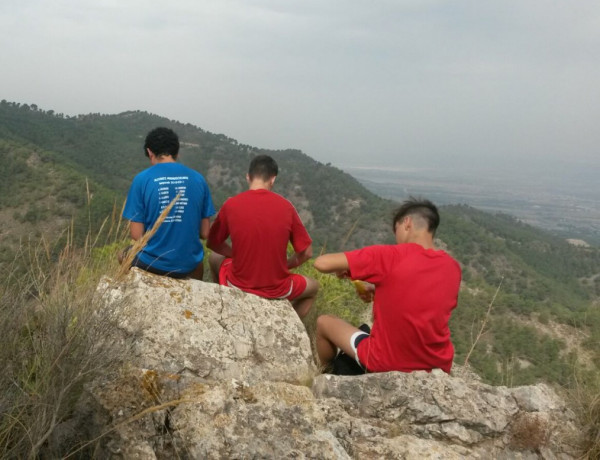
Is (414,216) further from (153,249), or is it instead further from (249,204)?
(153,249)

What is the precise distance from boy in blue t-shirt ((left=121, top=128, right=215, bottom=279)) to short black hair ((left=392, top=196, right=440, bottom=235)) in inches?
62.2

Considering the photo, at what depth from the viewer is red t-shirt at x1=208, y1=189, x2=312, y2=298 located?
3389 millimetres

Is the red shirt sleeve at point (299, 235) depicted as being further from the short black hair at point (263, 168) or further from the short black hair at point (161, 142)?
the short black hair at point (161, 142)

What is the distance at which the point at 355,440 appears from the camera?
193cm

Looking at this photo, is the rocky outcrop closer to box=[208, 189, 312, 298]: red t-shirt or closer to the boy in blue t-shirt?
box=[208, 189, 312, 298]: red t-shirt

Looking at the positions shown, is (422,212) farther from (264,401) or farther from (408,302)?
(264,401)

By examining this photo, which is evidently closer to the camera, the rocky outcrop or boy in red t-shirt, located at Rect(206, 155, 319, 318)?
the rocky outcrop

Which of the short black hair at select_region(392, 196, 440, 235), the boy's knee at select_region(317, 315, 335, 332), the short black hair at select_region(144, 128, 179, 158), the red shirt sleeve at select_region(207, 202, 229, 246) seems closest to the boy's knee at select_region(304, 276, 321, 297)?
the boy's knee at select_region(317, 315, 335, 332)

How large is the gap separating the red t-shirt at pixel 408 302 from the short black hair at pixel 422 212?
217 millimetres

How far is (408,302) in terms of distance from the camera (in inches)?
103

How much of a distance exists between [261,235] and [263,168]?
0.56 metres

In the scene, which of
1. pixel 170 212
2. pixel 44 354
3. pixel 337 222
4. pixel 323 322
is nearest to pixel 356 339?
pixel 323 322

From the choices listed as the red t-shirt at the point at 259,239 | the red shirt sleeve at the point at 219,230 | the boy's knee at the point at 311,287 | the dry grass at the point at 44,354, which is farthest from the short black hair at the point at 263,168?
the dry grass at the point at 44,354

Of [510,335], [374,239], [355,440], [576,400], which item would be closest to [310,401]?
[355,440]
